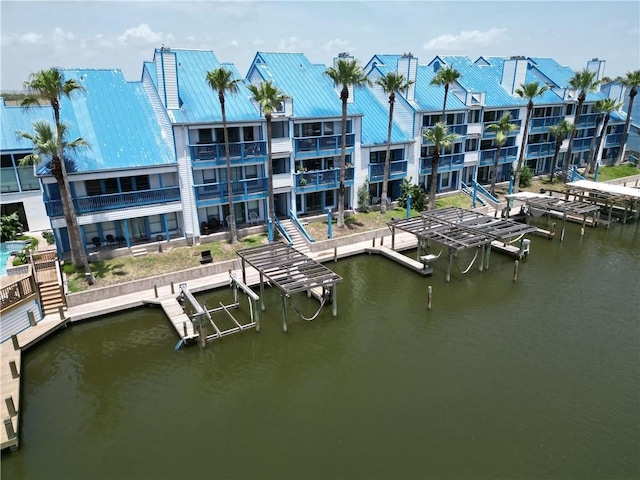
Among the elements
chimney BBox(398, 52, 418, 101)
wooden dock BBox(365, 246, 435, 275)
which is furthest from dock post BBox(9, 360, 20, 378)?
chimney BBox(398, 52, 418, 101)

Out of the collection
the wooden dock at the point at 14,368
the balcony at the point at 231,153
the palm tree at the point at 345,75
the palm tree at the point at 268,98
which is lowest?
the wooden dock at the point at 14,368

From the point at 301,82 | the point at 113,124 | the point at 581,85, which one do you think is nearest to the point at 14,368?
the point at 113,124

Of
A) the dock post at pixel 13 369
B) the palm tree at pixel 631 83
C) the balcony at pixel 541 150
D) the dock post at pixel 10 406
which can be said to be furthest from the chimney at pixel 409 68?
the dock post at pixel 10 406

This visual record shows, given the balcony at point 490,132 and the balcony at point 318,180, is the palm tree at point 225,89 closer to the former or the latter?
the balcony at point 318,180

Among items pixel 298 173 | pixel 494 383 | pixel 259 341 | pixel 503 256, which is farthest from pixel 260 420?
pixel 503 256

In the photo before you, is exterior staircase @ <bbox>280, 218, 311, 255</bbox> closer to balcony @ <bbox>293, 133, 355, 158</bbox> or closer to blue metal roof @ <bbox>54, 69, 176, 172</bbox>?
balcony @ <bbox>293, 133, 355, 158</bbox>

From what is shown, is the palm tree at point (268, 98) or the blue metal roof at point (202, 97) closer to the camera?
the palm tree at point (268, 98)

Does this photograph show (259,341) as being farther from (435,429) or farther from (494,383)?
(494,383)

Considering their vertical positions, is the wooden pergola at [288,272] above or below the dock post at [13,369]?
above
